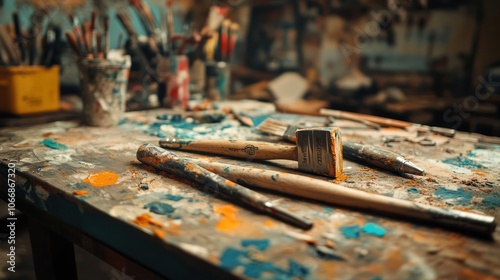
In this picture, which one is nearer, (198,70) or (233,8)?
(198,70)

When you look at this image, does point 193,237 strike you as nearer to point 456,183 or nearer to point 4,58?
point 456,183

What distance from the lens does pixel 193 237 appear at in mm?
596

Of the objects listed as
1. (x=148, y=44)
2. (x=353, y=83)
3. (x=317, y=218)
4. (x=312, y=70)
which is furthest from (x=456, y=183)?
(x=312, y=70)

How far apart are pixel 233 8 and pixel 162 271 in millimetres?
2633

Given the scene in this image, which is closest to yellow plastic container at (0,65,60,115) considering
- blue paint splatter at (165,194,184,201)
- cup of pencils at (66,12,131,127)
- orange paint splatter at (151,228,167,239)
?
cup of pencils at (66,12,131,127)

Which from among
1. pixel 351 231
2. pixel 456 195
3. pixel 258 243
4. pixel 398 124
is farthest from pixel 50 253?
pixel 398 124

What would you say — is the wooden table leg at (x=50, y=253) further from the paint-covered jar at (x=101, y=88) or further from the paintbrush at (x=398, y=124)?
the paintbrush at (x=398, y=124)

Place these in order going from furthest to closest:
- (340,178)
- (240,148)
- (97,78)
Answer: (97,78) → (240,148) → (340,178)

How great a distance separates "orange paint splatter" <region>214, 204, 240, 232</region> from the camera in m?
0.63

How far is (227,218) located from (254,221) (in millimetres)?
49

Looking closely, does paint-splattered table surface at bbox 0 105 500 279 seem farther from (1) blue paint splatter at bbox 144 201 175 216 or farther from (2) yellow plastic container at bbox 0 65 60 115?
(2) yellow plastic container at bbox 0 65 60 115

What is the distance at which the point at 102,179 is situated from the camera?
84cm

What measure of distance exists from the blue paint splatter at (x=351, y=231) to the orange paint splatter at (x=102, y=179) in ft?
1.64

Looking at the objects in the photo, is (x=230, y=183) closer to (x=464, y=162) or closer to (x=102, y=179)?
(x=102, y=179)
